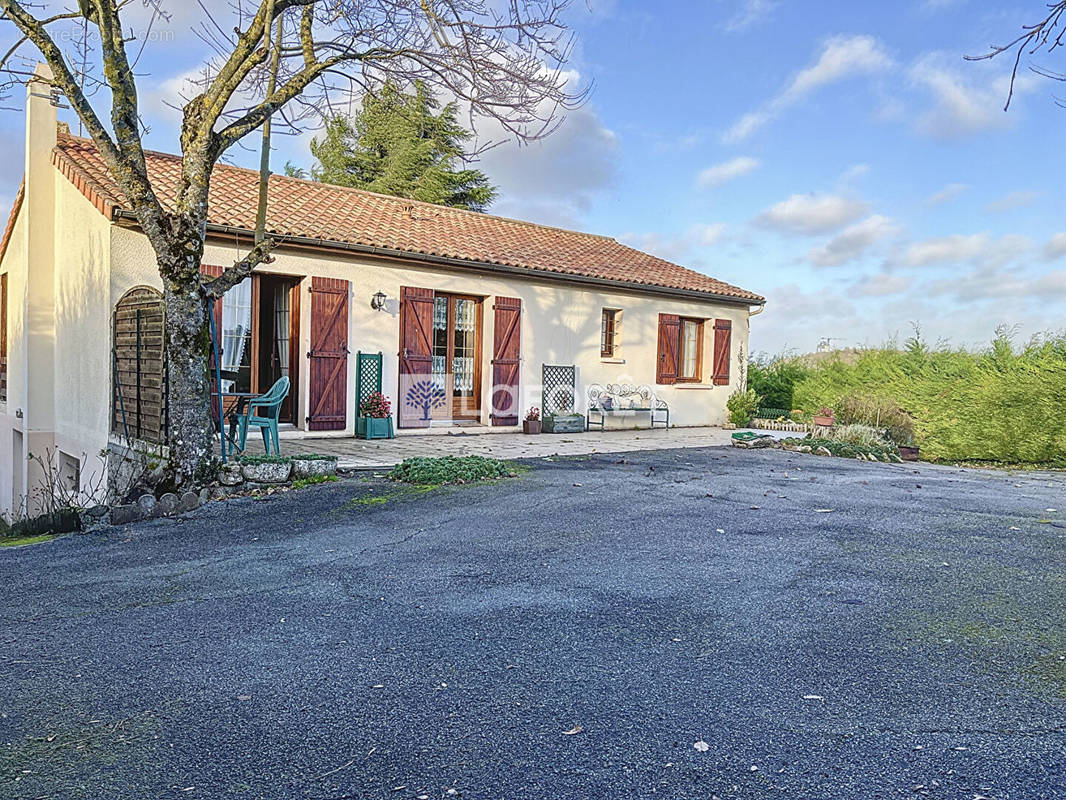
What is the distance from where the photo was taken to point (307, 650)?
3098 millimetres

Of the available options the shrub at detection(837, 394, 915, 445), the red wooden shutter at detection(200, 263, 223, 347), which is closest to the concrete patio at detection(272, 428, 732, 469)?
the red wooden shutter at detection(200, 263, 223, 347)

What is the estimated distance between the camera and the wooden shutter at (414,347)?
1116cm

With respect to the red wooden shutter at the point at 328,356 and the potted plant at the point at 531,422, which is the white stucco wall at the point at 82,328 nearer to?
the red wooden shutter at the point at 328,356

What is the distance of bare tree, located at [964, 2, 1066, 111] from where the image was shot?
2.74 m

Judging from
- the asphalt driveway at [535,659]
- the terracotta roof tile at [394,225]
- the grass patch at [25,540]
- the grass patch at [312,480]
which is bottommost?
the grass patch at [25,540]

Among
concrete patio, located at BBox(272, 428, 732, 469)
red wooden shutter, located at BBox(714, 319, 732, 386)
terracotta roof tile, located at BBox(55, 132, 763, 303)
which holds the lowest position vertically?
concrete patio, located at BBox(272, 428, 732, 469)

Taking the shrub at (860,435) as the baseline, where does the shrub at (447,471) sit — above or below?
below

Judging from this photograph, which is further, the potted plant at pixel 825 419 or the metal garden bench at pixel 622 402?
the metal garden bench at pixel 622 402

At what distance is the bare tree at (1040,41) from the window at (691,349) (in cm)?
1229

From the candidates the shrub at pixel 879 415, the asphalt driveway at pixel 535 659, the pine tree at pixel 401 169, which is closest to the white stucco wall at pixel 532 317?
the shrub at pixel 879 415

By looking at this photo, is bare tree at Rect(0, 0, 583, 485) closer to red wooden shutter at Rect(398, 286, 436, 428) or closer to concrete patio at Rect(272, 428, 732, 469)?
concrete patio at Rect(272, 428, 732, 469)

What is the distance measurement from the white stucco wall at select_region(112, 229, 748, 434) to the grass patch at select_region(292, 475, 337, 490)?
3238 millimetres

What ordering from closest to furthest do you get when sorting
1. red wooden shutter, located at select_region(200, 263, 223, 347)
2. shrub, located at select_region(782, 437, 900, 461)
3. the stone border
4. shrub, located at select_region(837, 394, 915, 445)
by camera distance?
red wooden shutter, located at select_region(200, 263, 223, 347) < shrub, located at select_region(782, 437, 900, 461) < shrub, located at select_region(837, 394, 915, 445) < the stone border

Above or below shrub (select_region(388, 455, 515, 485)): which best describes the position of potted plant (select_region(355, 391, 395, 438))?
above
